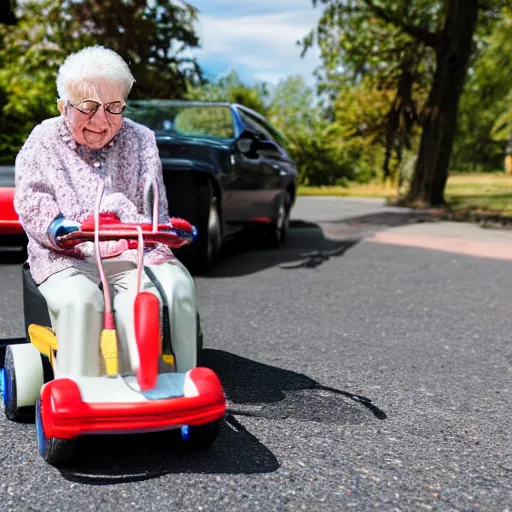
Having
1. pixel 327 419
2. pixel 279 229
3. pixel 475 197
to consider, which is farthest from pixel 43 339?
pixel 475 197

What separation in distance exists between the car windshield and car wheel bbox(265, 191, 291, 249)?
5.42 feet

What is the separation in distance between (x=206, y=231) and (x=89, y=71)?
181 inches

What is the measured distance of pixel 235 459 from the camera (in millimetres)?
3242

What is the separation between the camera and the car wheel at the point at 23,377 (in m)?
3.42

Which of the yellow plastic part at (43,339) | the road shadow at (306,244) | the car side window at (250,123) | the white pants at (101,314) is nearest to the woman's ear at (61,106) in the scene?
the white pants at (101,314)

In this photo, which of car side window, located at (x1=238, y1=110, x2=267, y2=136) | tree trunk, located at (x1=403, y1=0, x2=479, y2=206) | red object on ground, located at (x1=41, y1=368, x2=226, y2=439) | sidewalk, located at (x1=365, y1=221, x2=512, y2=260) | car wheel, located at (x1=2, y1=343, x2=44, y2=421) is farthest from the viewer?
tree trunk, located at (x1=403, y1=0, x2=479, y2=206)

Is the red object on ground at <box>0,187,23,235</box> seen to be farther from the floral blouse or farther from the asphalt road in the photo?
the asphalt road

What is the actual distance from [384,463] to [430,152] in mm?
14928

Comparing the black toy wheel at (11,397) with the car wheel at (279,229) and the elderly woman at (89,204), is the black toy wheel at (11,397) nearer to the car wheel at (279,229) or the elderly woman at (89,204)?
the elderly woman at (89,204)

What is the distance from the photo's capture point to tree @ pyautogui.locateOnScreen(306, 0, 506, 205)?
54.8 ft

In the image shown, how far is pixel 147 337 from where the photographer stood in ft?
9.62

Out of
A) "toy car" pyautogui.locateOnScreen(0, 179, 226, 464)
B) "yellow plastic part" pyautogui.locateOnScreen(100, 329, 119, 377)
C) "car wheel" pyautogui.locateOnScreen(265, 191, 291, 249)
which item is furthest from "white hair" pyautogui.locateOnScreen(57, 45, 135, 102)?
"car wheel" pyautogui.locateOnScreen(265, 191, 291, 249)

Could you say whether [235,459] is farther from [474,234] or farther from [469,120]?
[469,120]

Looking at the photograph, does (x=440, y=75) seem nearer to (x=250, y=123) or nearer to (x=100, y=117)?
(x=250, y=123)
